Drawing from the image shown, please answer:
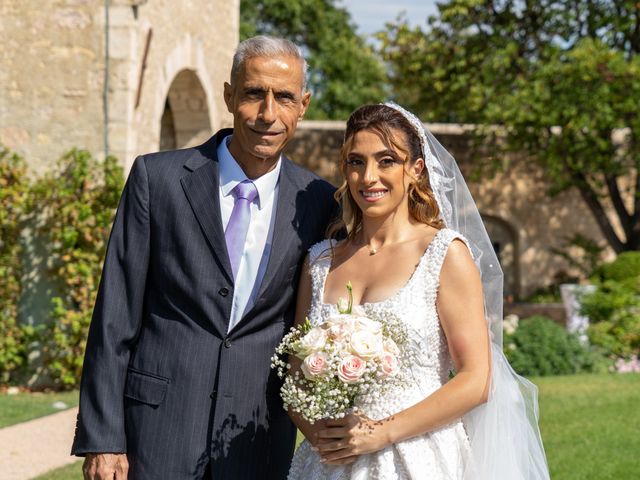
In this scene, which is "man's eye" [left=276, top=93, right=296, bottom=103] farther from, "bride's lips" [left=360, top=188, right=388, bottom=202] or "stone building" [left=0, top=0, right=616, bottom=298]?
"stone building" [left=0, top=0, right=616, bottom=298]

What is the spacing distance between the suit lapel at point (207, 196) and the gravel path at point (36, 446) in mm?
3230

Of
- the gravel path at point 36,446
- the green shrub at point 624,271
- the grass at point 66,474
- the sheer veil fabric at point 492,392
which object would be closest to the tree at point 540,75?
the green shrub at point 624,271

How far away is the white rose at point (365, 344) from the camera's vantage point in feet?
8.66

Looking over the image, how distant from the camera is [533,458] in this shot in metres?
3.24

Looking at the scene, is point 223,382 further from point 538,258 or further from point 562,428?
point 538,258

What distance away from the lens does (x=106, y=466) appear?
2.95 m

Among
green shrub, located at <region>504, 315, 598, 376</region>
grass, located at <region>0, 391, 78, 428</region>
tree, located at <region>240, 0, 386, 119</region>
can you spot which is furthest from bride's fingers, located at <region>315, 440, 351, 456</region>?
tree, located at <region>240, 0, 386, 119</region>

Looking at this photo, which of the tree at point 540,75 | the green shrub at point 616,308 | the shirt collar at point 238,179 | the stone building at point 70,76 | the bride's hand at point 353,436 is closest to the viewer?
the bride's hand at point 353,436

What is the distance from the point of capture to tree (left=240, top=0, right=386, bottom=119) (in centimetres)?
2523

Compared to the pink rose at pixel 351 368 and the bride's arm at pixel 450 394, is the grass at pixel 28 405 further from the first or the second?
the pink rose at pixel 351 368

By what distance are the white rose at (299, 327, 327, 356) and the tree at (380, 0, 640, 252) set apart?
35.2ft

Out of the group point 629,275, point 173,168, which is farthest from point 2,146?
point 629,275

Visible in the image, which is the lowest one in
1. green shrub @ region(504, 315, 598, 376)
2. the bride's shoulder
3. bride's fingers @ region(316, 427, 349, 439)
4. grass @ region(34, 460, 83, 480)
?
green shrub @ region(504, 315, 598, 376)

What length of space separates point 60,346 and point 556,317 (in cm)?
924
